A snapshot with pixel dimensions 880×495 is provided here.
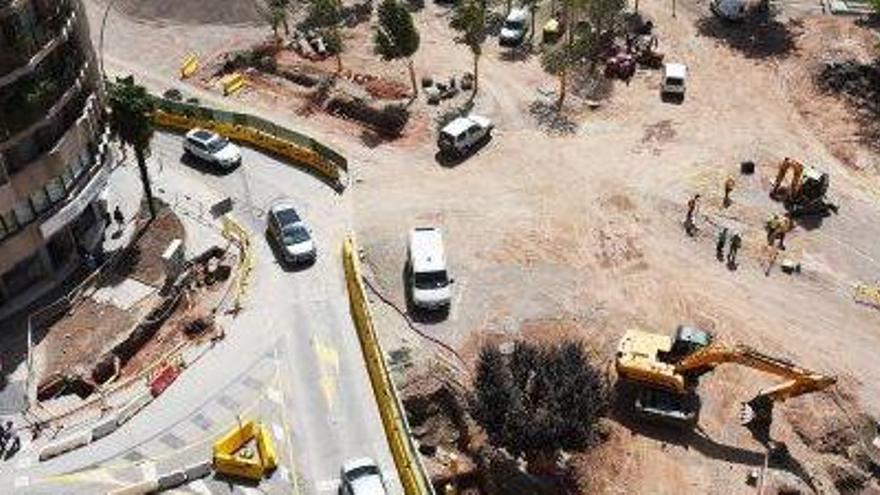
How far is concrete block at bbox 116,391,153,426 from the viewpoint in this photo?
2260 inches

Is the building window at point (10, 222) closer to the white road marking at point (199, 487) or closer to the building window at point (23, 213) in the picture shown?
the building window at point (23, 213)

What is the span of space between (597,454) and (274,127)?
38182 millimetres

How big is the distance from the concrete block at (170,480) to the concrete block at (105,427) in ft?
17.4

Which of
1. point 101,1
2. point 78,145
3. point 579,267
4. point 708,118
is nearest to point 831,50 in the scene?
point 708,118

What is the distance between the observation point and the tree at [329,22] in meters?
88.6

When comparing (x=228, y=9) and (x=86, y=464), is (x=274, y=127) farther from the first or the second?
(x=86, y=464)

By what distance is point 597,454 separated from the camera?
5503 centimetres

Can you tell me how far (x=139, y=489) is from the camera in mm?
53000

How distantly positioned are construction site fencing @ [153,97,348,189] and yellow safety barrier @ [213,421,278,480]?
2451 cm

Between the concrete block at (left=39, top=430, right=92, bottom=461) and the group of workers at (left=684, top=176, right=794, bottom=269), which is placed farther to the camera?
the group of workers at (left=684, top=176, right=794, bottom=269)

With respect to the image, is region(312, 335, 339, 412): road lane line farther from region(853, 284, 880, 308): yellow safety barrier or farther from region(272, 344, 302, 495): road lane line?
region(853, 284, 880, 308): yellow safety barrier

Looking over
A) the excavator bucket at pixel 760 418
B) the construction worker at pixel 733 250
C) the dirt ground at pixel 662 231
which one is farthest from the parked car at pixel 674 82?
the excavator bucket at pixel 760 418

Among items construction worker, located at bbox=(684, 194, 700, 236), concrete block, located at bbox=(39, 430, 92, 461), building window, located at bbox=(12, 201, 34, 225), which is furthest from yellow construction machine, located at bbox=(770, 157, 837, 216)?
building window, located at bbox=(12, 201, 34, 225)

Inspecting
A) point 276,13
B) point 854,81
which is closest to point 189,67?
point 276,13
